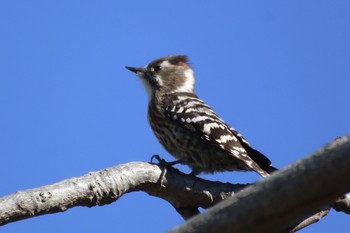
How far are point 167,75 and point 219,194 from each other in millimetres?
3047

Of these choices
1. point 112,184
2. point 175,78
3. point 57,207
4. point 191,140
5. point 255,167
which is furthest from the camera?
point 175,78

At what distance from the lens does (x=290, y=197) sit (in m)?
2.03

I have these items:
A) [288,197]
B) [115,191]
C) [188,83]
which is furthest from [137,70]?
[288,197]

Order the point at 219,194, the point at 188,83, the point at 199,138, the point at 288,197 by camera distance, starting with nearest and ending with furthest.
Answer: the point at 288,197, the point at 219,194, the point at 199,138, the point at 188,83

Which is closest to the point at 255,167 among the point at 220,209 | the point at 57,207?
the point at 57,207

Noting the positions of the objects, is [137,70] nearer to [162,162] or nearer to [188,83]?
[188,83]

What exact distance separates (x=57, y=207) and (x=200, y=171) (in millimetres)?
2575

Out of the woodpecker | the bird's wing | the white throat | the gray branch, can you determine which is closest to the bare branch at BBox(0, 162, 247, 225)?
the gray branch

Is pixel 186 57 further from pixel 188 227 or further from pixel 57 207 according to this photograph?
pixel 188 227

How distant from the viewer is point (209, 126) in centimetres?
614

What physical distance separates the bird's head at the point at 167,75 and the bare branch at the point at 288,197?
5280 mm

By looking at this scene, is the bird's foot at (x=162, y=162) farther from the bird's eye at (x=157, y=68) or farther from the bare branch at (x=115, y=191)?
the bird's eye at (x=157, y=68)

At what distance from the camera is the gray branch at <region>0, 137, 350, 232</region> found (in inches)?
80.0

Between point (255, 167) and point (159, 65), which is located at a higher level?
point (159, 65)
